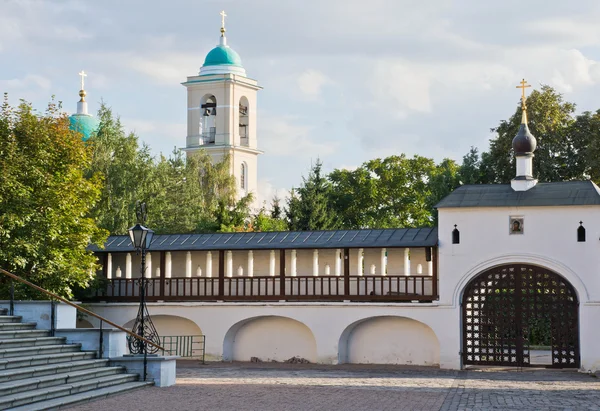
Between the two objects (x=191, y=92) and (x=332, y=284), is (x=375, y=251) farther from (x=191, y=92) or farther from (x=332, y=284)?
(x=191, y=92)

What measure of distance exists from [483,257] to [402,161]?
3122 centimetres

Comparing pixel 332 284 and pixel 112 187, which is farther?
pixel 112 187

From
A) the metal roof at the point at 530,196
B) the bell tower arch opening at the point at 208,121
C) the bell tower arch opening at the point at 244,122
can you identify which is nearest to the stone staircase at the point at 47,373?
the metal roof at the point at 530,196

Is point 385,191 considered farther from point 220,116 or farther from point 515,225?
point 515,225

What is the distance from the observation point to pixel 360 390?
21312mm

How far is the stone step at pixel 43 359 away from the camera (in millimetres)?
18266

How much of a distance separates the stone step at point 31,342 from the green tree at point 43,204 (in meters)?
6.27

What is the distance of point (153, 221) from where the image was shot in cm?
4584

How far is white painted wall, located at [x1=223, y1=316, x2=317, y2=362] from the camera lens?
98.0 ft

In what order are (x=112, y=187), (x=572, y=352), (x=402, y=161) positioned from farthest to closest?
(x=402, y=161) → (x=112, y=187) → (x=572, y=352)

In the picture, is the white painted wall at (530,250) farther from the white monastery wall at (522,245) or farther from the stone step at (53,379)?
the stone step at (53,379)

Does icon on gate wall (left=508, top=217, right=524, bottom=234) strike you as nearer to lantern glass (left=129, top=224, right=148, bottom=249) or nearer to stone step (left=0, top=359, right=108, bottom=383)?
lantern glass (left=129, top=224, right=148, bottom=249)

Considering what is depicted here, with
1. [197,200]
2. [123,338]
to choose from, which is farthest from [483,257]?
[197,200]

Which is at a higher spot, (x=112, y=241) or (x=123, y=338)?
(x=112, y=241)
